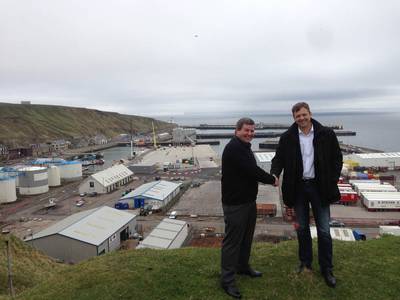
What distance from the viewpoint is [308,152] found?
3045mm

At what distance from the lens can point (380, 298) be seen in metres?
3.19

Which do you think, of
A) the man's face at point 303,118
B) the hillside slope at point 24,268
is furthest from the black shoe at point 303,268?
the hillside slope at point 24,268

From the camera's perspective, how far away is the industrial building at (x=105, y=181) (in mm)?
29266

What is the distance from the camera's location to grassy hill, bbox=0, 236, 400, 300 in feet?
10.8

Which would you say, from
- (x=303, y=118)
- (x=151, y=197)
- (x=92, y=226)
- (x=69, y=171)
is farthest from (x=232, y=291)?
(x=69, y=171)

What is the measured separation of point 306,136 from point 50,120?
9622 cm

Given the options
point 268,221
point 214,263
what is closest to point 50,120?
point 268,221

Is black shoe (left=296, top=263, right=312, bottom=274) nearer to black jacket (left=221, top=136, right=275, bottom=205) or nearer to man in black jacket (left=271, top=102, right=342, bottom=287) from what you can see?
man in black jacket (left=271, top=102, right=342, bottom=287)

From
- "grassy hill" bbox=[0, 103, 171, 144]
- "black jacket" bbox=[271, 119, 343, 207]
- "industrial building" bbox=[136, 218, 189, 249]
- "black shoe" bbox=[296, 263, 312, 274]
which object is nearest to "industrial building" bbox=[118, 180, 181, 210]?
"industrial building" bbox=[136, 218, 189, 249]

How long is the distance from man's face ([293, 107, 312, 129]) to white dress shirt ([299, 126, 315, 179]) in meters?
0.08

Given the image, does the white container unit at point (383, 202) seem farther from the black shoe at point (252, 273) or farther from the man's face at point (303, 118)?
the man's face at point (303, 118)

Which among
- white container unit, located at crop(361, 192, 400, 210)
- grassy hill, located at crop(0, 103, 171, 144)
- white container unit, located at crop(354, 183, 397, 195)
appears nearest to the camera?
white container unit, located at crop(361, 192, 400, 210)

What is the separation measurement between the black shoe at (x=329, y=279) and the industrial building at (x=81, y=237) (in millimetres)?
11701

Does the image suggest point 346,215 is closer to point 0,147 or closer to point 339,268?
point 339,268
